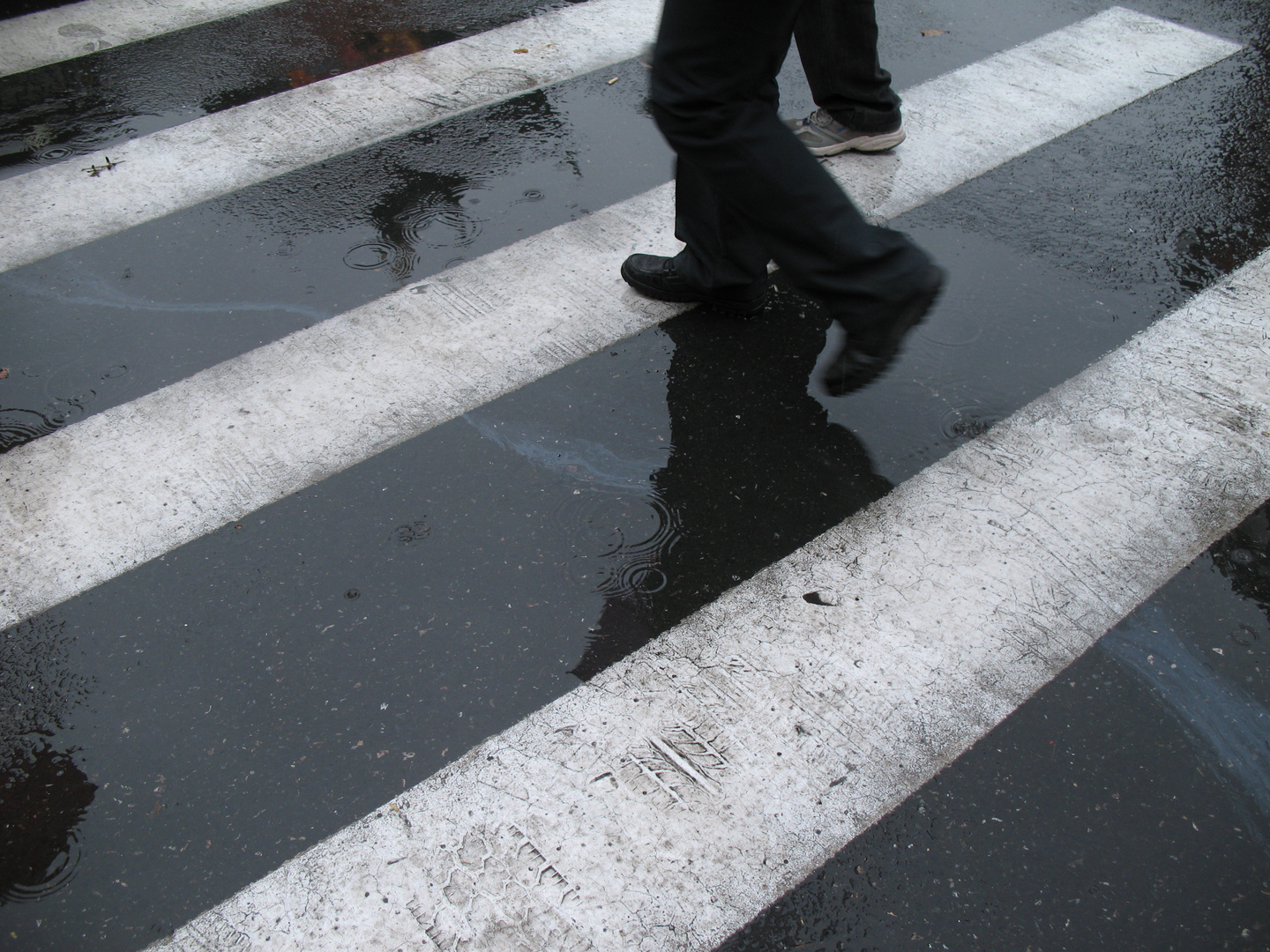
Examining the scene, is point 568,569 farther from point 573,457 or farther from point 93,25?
point 93,25

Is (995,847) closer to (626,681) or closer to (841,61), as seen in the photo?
(626,681)

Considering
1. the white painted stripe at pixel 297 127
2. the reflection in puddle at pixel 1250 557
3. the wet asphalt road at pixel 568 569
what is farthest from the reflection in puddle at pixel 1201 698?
the white painted stripe at pixel 297 127

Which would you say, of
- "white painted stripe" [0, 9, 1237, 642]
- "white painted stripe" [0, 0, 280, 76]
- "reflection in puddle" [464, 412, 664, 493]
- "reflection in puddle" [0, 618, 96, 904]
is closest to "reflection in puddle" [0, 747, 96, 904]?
"reflection in puddle" [0, 618, 96, 904]

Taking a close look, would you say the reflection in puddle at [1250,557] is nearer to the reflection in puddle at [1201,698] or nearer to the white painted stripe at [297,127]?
the reflection in puddle at [1201,698]

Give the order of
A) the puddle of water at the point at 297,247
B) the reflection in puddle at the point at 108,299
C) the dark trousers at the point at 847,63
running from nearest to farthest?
the puddle of water at the point at 297,247 → the reflection in puddle at the point at 108,299 → the dark trousers at the point at 847,63

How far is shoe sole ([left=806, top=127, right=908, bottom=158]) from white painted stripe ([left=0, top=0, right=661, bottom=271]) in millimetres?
1377

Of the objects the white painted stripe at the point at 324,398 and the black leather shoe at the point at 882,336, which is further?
the white painted stripe at the point at 324,398

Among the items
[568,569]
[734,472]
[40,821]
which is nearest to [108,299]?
[40,821]

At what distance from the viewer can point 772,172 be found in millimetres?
2279

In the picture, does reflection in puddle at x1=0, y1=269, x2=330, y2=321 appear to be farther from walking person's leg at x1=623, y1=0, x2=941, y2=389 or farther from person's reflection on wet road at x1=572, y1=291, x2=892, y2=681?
walking person's leg at x1=623, y1=0, x2=941, y2=389

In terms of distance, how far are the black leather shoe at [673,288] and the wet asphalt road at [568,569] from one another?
8 cm

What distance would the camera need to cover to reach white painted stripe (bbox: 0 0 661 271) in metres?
3.59

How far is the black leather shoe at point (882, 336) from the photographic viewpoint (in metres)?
2.32

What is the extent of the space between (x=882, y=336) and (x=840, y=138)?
5.75 ft
